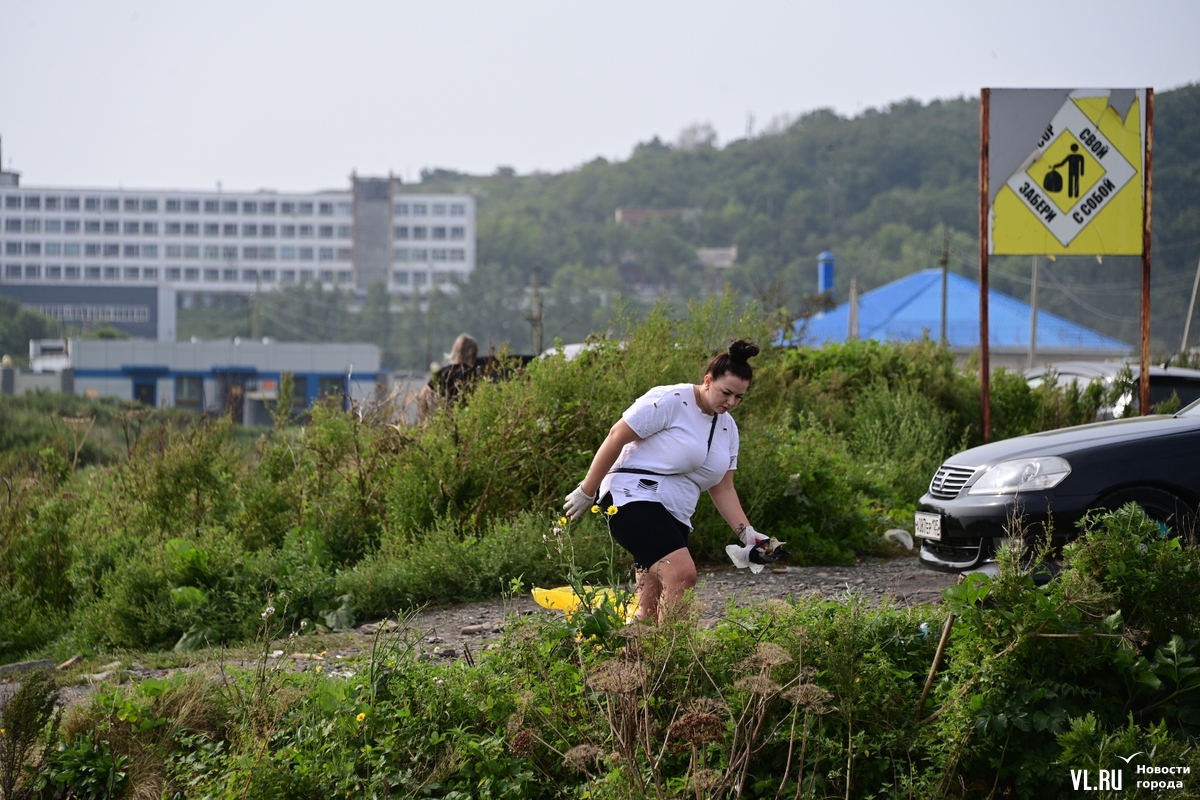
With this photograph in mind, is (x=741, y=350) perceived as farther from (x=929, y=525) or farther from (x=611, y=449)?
(x=929, y=525)

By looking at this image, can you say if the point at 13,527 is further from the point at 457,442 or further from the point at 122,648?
the point at 457,442

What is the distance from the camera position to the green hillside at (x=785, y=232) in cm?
8569

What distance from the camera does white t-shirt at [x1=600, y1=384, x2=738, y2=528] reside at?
5867 millimetres

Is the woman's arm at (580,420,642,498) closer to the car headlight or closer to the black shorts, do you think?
the black shorts

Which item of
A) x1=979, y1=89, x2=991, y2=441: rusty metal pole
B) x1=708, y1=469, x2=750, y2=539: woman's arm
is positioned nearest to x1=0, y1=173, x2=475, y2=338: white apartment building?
x1=979, y1=89, x2=991, y2=441: rusty metal pole

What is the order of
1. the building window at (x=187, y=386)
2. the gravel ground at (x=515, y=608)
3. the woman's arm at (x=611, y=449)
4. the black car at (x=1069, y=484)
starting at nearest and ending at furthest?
the woman's arm at (x=611, y=449)
the gravel ground at (x=515, y=608)
the black car at (x=1069, y=484)
the building window at (x=187, y=386)

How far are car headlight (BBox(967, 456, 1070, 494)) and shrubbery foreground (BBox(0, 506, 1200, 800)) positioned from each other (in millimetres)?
2499

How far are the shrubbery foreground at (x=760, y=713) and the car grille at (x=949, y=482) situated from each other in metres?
2.86

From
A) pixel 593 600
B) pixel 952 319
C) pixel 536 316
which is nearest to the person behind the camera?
pixel 593 600

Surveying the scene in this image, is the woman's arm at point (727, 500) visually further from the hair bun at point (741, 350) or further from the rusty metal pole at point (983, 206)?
the rusty metal pole at point (983, 206)

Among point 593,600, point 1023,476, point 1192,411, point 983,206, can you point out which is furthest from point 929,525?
point 983,206

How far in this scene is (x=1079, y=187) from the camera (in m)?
11.2

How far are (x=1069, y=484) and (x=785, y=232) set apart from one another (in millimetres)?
111667

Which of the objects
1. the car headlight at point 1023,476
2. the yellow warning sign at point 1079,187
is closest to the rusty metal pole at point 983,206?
the yellow warning sign at point 1079,187
